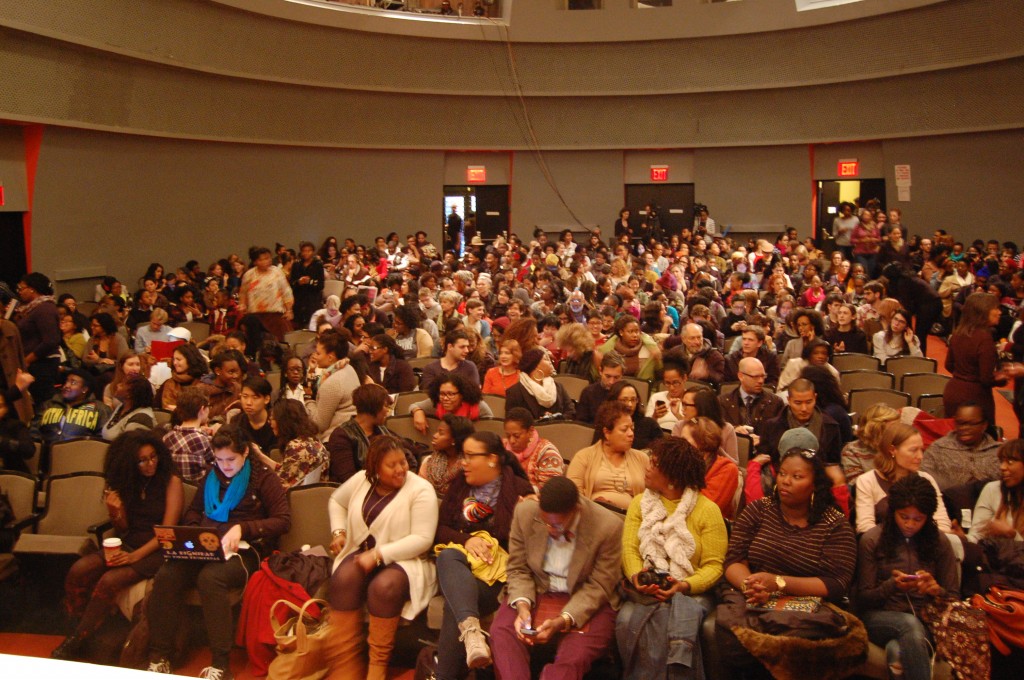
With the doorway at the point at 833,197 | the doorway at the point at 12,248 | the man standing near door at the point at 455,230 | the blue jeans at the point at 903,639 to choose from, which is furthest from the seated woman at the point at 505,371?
the doorway at the point at 833,197

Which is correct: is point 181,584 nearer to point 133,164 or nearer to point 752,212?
point 133,164

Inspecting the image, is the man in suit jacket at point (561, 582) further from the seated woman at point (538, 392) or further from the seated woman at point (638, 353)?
the seated woman at point (638, 353)

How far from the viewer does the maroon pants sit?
395 centimetres

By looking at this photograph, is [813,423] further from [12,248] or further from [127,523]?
[12,248]

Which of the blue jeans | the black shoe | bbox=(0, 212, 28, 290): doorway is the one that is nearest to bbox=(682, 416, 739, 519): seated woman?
the blue jeans

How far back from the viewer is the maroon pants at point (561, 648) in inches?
156

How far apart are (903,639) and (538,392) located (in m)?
3.24

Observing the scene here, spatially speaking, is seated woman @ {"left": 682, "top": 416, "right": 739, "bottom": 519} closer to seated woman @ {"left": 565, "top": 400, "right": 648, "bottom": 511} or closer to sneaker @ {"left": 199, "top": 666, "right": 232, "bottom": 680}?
seated woman @ {"left": 565, "top": 400, "right": 648, "bottom": 511}

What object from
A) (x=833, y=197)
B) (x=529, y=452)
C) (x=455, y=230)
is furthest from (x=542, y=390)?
(x=833, y=197)

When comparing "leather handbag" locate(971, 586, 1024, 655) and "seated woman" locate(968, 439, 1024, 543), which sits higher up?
"seated woman" locate(968, 439, 1024, 543)

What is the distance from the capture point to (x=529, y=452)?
17.2 ft

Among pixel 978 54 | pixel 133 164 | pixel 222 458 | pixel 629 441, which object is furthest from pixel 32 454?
pixel 978 54

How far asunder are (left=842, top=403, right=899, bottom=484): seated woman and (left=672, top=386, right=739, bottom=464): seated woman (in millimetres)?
629

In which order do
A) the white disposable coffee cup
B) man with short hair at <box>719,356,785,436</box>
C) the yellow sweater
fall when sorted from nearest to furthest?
the yellow sweater, the white disposable coffee cup, man with short hair at <box>719,356,785,436</box>
